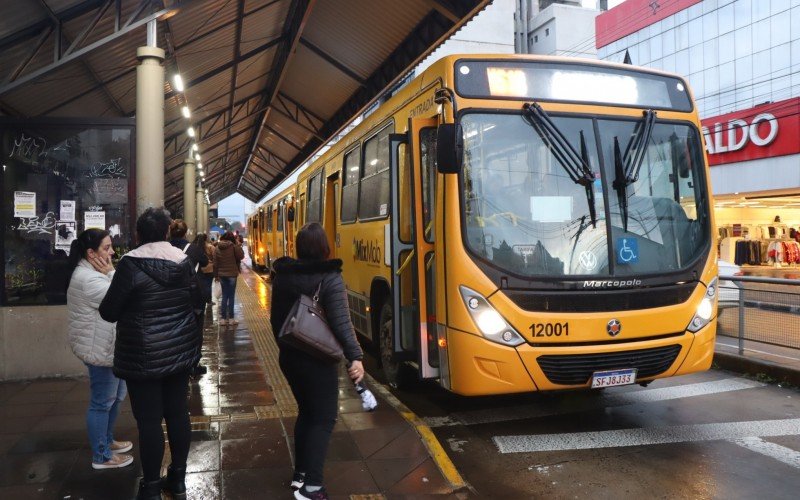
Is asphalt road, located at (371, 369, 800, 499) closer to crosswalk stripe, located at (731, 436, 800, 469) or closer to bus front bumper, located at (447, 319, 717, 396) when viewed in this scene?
crosswalk stripe, located at (731, 436, 800, 469)

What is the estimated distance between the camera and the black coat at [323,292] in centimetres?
384

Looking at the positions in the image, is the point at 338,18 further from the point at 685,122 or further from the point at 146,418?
the point at 146,418

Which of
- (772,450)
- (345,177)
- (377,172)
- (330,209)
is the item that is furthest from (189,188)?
(772,450)

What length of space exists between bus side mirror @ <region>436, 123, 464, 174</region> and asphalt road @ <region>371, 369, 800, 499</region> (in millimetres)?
2294

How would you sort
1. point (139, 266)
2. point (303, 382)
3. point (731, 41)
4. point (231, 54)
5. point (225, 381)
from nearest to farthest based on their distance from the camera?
point (139, 266), point (303, 382), point (225, 381), point (231, 54), point (731, 41)

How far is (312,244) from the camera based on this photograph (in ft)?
12.8

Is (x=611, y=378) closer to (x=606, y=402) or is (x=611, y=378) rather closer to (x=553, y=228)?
(x=553, y=228)

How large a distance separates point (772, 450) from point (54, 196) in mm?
7554

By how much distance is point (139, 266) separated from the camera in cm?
367

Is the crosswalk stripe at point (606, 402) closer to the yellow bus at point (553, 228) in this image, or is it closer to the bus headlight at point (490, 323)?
the yellow bus at point (553, 228)

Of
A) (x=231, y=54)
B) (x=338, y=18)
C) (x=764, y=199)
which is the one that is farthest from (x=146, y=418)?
(x=764, y=199)

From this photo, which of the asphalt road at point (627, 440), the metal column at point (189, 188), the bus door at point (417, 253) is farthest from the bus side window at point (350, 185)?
the metal column at point (189, 188)

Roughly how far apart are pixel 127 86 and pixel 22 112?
227 centimetres

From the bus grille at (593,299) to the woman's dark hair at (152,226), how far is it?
8.51 ft
